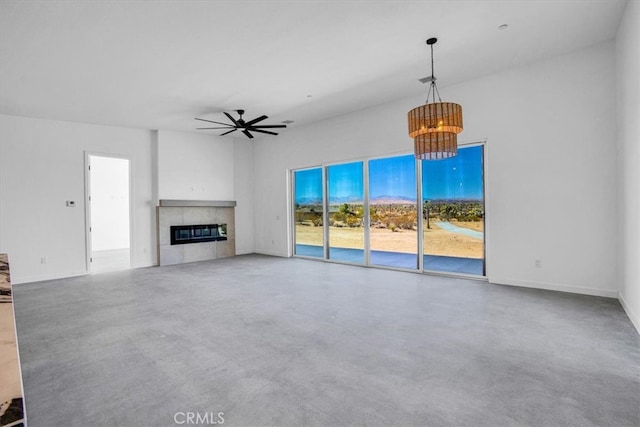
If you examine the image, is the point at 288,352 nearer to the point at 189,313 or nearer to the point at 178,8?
the point at 189,313

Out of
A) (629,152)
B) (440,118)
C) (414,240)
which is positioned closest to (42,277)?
(414,240)

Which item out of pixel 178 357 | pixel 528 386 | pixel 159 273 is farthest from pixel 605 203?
pixel 159 273

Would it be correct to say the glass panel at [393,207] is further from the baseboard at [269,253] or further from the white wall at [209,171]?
the white wall at [209,171]

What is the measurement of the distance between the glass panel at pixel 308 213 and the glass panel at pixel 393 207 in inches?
60.0

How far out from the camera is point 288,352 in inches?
112

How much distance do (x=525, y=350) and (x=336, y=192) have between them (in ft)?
17.3

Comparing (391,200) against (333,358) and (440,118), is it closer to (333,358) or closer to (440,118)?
(440,118)

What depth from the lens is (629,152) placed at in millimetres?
3523

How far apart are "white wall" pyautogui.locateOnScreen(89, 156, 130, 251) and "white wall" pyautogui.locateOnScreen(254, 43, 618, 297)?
9642 millimetres

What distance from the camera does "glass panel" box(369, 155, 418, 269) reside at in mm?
6305

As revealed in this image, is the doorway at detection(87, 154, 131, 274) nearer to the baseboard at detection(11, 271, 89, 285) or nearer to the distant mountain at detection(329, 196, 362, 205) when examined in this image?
the baseboard at detection(11, 271, 89, 285)

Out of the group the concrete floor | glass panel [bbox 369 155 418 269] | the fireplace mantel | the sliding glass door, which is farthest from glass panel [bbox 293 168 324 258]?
the concrete floor

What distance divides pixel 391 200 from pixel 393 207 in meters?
0.15

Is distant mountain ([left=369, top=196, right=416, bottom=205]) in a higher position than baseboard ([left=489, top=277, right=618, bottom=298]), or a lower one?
higher
